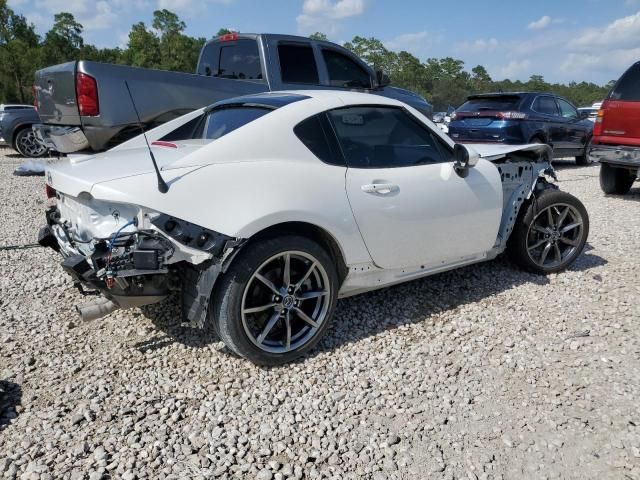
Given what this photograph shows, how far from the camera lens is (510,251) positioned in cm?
441

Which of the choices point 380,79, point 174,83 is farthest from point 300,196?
point 380,79

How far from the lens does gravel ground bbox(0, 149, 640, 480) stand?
2.24 meters

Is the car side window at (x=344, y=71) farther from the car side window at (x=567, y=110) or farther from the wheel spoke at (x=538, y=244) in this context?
the car side window at (x=567, y=110)

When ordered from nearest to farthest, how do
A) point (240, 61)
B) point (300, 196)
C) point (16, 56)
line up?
point (300, 196), point (240, 61), point (16, 56)

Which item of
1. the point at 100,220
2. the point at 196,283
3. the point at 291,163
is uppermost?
the point at 291,163

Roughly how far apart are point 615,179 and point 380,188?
21.8 feet

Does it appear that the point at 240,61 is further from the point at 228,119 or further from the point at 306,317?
the point at 306,317

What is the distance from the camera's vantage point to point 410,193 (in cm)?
331

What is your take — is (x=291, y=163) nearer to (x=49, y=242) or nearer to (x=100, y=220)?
(x=100, y=220)

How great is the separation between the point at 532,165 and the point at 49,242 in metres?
3.94

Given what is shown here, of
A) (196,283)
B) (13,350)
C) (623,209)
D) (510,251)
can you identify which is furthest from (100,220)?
(623,209)

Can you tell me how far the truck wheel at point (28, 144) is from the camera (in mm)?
11993

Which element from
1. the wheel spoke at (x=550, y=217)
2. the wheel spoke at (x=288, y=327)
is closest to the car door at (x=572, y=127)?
the wheel spoke at (x=550, y=217)

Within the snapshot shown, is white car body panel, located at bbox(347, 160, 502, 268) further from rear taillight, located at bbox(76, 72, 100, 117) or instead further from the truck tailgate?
the truck tailgate
